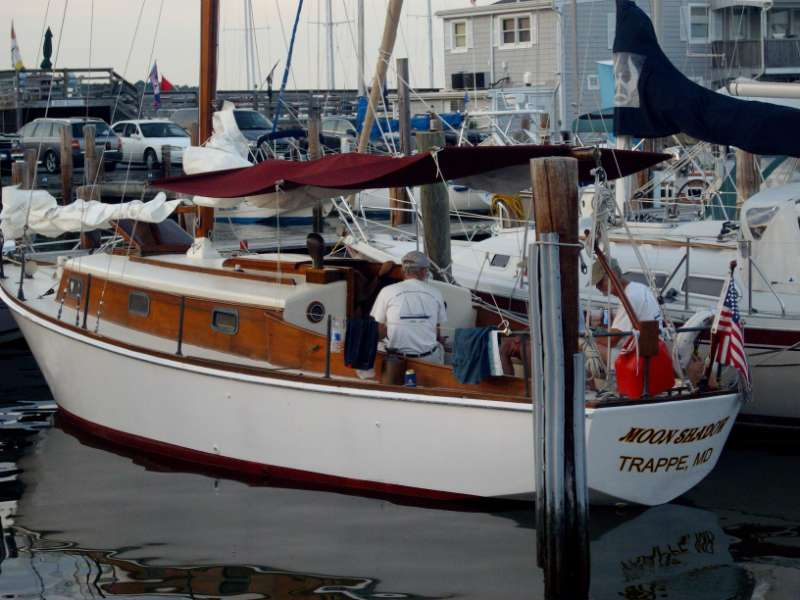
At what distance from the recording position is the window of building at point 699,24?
150 ft

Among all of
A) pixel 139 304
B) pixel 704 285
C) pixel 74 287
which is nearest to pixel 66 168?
pixel 74 287

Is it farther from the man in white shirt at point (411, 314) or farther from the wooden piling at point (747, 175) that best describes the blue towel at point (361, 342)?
the wooden piling at point (747, 175)

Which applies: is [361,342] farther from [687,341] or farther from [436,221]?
[436,221]

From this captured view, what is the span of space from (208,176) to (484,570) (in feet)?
16.7

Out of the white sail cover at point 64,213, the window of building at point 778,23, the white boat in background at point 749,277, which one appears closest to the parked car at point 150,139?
the white sail cover at point 64,213

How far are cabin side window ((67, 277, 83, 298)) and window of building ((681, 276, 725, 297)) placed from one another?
7054mm

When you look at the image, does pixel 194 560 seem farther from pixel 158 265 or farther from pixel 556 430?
pixel 158 265

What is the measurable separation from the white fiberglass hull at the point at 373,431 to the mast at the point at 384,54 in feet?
15.3

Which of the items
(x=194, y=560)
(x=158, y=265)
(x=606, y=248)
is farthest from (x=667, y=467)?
(x=158, y=265)

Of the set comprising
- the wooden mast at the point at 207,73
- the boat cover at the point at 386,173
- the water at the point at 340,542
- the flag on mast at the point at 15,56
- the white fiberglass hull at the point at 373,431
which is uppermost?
the flag on mast at the point at 15,56

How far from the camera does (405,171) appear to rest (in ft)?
36.2

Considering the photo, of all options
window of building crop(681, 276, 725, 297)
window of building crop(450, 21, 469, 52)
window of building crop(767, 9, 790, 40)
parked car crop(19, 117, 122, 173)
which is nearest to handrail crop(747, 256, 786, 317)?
window of building crop(681, 276, 725, 297)

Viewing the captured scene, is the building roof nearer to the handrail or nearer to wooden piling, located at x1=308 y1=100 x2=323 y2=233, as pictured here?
wooden piling, located at x1=308 y1=100 x2=323 y2=233

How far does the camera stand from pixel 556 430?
8.73 metres
